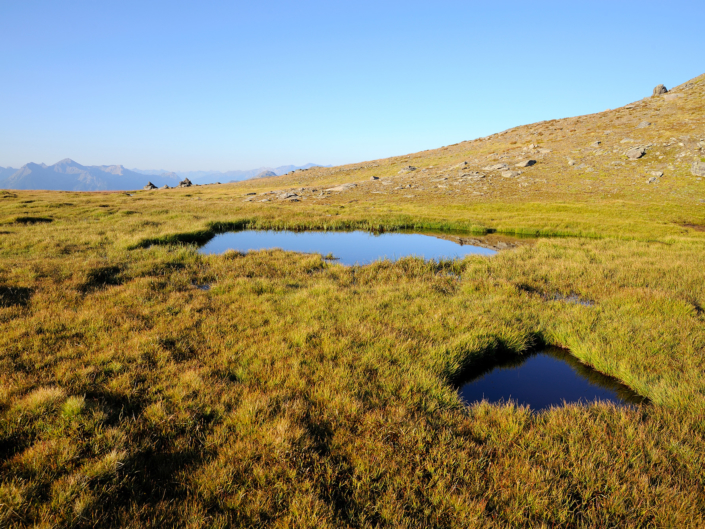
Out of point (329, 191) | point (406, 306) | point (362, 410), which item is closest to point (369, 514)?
point (362, 410)

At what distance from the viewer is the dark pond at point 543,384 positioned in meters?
6.28

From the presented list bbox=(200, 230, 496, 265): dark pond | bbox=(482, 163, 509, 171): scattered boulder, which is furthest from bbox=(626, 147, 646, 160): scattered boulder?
bbox=(200, 230, 496, 265): dark pond

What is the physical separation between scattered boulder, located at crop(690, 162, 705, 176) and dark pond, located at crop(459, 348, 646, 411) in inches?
1905

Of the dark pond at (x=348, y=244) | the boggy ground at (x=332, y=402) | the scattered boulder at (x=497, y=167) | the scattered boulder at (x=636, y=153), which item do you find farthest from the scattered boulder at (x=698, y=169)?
the boggy ground at (x=332, y=402)

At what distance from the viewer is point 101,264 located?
13.0 meters

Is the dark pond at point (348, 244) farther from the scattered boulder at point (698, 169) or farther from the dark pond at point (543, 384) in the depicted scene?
the scattered boulder at point (698, 169)

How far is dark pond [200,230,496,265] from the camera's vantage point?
19344 mm

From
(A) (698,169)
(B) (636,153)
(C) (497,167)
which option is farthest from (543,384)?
(B) (636,153)

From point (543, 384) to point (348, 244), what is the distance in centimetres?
1673

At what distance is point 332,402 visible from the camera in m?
5.29

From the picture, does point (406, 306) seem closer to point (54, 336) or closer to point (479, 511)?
point (479, 511)

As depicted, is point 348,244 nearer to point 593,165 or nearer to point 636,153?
point 593,165

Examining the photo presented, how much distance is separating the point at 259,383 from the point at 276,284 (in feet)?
20.2

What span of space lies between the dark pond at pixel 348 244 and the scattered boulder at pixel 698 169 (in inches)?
1466
